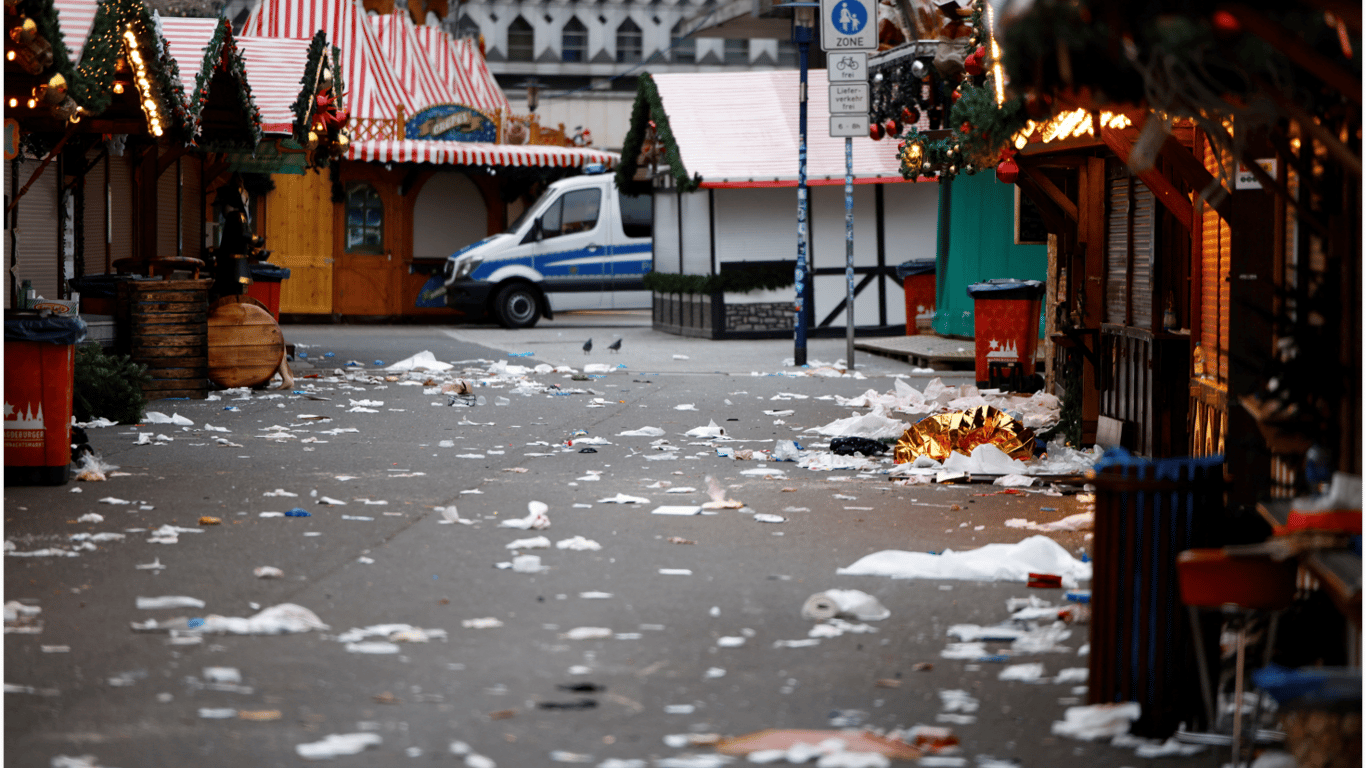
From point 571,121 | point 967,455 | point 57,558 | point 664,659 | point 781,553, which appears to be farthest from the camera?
point 571,121

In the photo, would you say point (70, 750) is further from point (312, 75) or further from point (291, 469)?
point (312, 75)

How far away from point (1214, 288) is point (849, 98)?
969cm

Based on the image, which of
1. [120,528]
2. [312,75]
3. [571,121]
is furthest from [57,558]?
[571,121]

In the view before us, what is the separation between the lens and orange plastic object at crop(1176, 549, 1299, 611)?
13.3ft

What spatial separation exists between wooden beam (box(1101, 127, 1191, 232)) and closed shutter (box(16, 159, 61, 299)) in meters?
10.4

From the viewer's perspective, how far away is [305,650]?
515 centimetres

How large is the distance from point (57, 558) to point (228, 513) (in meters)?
1.34

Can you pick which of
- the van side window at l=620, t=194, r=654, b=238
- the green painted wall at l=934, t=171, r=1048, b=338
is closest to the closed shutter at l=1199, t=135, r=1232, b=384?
the green painted wall at l=934, t=171, r=1048, b=338

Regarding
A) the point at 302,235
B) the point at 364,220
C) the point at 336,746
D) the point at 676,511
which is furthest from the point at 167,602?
the point at 364,220

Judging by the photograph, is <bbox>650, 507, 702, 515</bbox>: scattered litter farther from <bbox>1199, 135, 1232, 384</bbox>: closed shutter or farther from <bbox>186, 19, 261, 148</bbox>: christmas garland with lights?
<bbox>186, 19, 261, 148</bbox>: christmas garland with lights

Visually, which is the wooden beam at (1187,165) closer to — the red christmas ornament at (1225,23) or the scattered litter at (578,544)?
the scattered litter at (578,544)

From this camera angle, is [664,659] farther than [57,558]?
No

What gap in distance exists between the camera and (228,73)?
Result: 611 inches

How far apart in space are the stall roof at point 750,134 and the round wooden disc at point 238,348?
33.8ft
